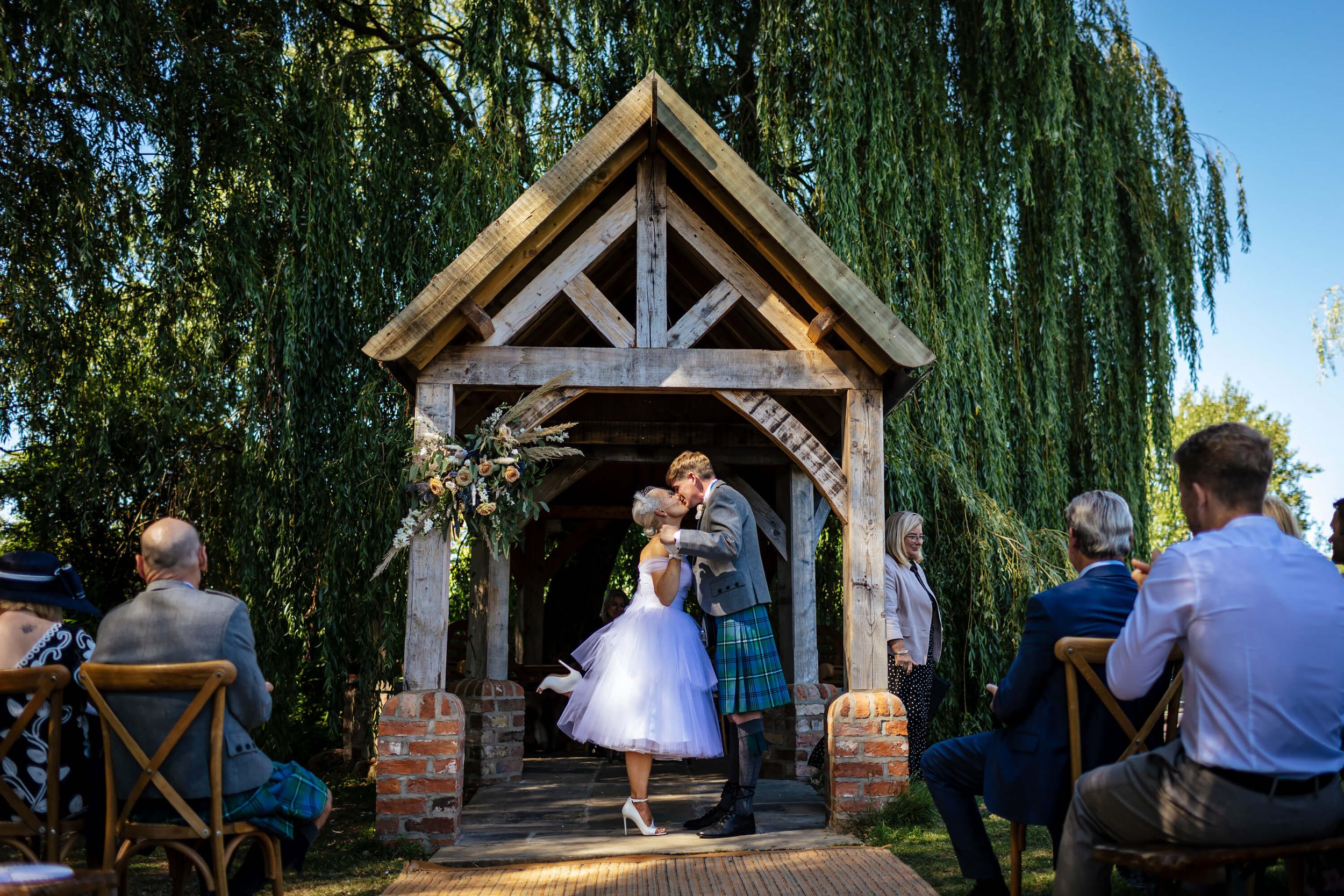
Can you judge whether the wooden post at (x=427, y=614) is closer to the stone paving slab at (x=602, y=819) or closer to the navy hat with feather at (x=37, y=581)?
the stone paving slab at (x=602, y=819)

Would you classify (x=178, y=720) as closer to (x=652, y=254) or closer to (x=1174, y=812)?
(x=1174, y=812)

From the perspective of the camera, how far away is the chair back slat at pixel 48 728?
10.4 feet

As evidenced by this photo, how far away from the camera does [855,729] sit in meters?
5.39

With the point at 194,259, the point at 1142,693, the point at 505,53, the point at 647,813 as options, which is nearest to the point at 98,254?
the point at 194,259

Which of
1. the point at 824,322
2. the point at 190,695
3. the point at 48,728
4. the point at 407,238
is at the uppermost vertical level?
the point at 407,238

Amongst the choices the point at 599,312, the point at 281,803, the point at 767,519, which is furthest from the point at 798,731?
the point at 281,803

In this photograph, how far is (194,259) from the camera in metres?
6.76

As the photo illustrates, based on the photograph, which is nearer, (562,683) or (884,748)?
(884,748)

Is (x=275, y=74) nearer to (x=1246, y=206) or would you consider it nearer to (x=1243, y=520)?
(x=1243, y=520)

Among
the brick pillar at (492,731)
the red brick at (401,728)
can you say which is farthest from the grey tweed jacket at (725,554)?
the brick pillar at (492,731)

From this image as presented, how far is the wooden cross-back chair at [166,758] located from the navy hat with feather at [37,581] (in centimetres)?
51

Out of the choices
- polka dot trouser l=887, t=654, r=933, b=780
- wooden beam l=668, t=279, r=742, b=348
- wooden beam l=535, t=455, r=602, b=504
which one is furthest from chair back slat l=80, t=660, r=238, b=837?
wooden beam l=535, t=455, r=602, b=504

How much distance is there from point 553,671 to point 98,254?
4.66 m

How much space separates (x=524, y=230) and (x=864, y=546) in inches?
89.8
